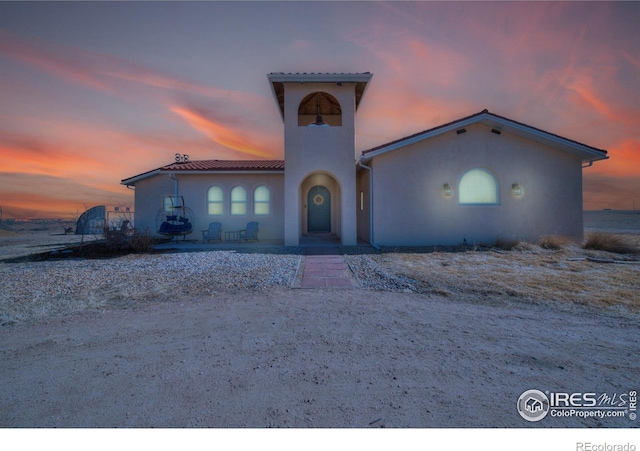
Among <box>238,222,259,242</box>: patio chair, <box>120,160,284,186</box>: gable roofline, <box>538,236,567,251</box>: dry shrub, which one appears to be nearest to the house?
<box>538,236,567,251</box>: dry shrub

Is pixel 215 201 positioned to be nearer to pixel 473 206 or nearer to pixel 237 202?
pixel 237 202

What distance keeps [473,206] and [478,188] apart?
79 cm

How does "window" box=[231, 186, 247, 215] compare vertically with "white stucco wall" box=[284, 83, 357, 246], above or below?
below

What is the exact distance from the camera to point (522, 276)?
236 inches

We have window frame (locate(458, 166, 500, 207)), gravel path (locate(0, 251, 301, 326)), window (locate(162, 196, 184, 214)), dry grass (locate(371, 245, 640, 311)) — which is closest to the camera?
gravel path (locate(0, 251, 301, 326))

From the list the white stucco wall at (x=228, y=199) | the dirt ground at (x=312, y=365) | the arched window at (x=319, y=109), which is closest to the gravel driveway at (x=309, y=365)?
the dirt ground at (x=312, y=365)

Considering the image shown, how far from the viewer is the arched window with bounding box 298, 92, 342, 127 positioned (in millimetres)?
12328

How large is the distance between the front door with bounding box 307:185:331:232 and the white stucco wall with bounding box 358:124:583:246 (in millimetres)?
4960

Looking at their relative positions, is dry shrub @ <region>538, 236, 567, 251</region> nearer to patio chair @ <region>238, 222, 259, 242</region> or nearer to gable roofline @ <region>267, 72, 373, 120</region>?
gable roofline @ <region>267, 72, 373, 120</region>

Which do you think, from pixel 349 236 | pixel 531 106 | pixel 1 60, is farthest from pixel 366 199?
pixel 1 60

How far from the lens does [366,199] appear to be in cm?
1224

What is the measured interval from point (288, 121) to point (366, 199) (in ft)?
15.3

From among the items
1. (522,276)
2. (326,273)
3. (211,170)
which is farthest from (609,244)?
(211,170)
